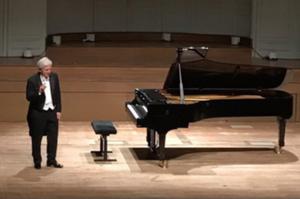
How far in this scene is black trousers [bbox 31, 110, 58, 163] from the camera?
748 centimetres

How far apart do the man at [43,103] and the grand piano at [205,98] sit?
86 centimetres

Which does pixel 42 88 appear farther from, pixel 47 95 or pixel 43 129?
pixel 43 129

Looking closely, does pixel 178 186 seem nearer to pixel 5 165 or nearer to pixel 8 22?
pixel 5 165

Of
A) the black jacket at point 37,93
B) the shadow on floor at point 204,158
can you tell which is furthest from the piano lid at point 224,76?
the black jacket at point 37,93

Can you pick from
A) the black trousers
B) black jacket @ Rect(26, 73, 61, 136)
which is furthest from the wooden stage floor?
black jacket @ Rect(26, 73, 61, 136)

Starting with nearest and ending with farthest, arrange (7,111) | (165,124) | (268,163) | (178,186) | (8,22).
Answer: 1. (178,186)
2. (165,124)
3. (268,163)
4. (7,111)
5. (8,22)

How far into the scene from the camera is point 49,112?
7.52 meters

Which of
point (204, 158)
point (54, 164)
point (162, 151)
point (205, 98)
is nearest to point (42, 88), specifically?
point (54, 164)

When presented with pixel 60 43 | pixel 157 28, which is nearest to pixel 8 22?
pixel 60 43

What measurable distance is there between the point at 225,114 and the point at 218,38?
4.95 m

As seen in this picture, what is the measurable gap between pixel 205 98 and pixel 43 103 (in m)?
1.82

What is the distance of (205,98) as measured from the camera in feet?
27.0

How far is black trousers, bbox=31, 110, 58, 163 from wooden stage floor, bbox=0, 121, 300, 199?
0.23 meters

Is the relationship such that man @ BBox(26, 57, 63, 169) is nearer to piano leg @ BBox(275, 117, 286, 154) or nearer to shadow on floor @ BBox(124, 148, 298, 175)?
shadow on floor @ BBox(124, 148, 298, 175)
